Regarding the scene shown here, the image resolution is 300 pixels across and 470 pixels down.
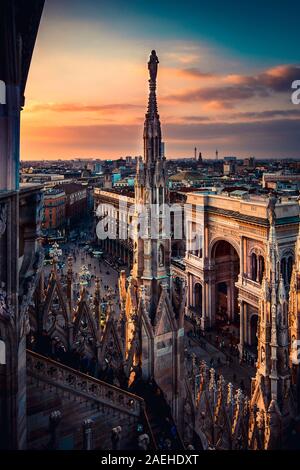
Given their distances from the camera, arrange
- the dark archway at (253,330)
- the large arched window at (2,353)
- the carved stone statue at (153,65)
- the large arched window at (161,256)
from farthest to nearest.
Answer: the dark archway at (253,330), the large arched window at (161,256), the carved stone statue at (153,65), the large arched window at (2,353)

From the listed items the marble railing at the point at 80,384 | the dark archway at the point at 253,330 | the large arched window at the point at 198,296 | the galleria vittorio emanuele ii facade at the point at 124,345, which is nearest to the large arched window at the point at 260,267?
the dark archway at the point at 253,330

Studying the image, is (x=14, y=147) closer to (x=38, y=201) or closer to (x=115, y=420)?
(x=38, y=201)

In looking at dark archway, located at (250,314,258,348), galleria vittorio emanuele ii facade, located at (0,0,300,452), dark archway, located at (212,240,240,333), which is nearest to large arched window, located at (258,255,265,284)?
dark archway, located at (250,314,258,348)

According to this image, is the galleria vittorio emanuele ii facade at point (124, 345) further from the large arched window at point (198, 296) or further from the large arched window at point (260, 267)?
the large arched window at point (198, 296)

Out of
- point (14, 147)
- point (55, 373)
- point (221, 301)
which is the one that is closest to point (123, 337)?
point (55, 373)

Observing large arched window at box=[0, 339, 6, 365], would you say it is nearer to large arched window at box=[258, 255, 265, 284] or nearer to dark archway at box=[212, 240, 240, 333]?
large arched window at box=[258, 255, 265, 284]

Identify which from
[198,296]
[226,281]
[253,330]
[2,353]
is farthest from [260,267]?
[2,353]
